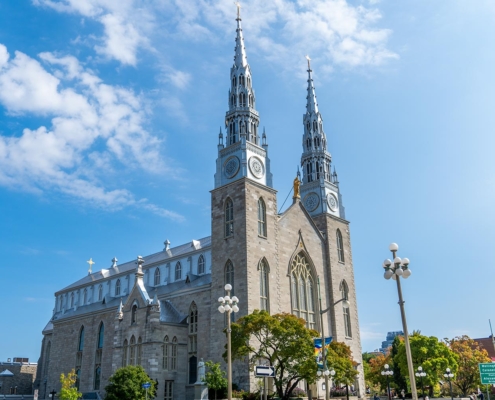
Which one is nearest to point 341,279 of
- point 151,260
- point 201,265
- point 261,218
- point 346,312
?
point 346,312

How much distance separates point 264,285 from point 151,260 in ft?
93.7

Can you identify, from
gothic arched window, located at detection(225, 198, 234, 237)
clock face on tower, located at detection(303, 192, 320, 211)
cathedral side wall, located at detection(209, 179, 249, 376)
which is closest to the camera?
cathedral side wall, located at detection(209, 179, 249, 376)

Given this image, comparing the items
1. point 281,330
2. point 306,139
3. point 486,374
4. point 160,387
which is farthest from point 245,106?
point 486,374

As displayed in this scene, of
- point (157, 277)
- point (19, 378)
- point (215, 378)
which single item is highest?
point (157, 277)

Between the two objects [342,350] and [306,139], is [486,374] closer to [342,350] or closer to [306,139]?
[342,350]

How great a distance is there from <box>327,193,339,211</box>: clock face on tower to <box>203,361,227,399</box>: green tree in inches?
1135

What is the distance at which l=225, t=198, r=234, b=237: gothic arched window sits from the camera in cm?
5088

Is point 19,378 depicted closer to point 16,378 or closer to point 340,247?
point 16,378

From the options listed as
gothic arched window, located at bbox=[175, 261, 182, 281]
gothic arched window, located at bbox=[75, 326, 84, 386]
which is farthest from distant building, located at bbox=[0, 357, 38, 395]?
gothic arched window, located at bbox=[175, 261, 182, 281]

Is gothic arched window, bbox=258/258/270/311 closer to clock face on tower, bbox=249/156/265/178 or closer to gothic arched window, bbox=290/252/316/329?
gothic arched window, bbox=290/252/316/329

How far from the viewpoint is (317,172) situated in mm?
66125

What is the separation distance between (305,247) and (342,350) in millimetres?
14589

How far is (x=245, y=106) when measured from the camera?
56312 millimetres

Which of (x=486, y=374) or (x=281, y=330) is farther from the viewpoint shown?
(x=281, y=330)
